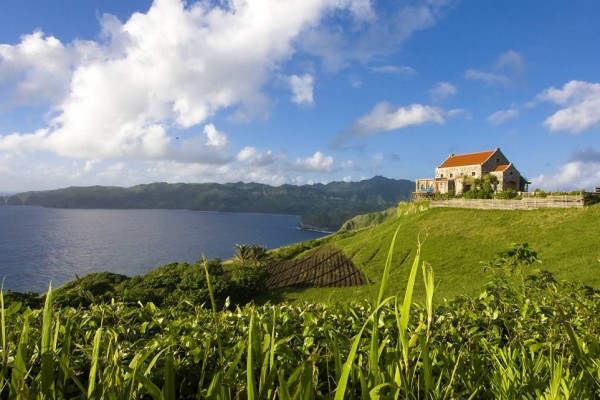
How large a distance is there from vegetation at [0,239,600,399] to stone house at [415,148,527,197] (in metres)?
A: 53.9

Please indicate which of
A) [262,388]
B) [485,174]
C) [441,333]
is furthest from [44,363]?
[485,174]

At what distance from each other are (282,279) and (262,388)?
39843 mm

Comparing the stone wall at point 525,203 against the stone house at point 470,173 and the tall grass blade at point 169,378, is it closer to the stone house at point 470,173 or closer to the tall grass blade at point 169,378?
the stone house at point 470,173

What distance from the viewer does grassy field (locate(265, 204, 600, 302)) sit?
25127 millimetres

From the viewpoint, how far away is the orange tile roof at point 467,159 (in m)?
54.3

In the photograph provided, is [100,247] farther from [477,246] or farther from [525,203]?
[525,203]

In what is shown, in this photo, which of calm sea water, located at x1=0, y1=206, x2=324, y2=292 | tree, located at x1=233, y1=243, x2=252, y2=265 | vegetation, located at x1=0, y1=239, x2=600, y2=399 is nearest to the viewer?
vegetation, located at x1=0, y1=239, x2=600, y2=399

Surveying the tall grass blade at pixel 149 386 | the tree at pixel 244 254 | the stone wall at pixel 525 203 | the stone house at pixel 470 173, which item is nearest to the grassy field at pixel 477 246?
the stone wall at pixel 525 203

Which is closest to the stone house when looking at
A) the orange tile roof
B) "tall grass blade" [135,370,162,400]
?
the orange tile roof

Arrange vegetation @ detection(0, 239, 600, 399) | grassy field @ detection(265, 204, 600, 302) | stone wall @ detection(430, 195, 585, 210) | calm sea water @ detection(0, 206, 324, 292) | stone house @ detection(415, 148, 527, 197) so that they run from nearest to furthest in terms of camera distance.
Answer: vegetation @ detection(0, 239, 600, 399)
grassy field @ detection(265, 204, 600, 302)
stone wall @ detection(430, 195, 585, 210)
stone house @ detection(415, 148, 527, 197)
calm sea water @ detection(0, 206, 324, 292)

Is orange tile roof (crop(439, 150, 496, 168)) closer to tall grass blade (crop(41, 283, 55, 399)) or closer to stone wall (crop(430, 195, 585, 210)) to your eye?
stone wall (crop(430, 195, 585, 210))

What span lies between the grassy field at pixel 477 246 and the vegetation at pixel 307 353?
1930 centimetres

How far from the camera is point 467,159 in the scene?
57.4m

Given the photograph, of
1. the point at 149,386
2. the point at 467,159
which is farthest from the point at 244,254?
the point at 149,386
